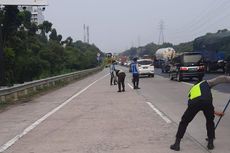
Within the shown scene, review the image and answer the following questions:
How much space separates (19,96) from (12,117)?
8.88m

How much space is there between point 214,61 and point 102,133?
36.6 metres

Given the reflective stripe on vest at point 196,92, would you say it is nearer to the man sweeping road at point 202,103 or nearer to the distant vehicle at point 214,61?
the man sweeping road at point 202,103

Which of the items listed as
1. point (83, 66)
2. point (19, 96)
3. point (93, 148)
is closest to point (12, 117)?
point (93, 148)

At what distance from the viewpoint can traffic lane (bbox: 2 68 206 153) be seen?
955cm

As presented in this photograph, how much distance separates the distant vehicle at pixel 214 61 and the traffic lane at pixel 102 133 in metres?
29.7

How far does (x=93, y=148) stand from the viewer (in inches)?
375

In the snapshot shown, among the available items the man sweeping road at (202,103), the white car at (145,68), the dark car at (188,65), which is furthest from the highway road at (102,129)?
the white car at (145,68)

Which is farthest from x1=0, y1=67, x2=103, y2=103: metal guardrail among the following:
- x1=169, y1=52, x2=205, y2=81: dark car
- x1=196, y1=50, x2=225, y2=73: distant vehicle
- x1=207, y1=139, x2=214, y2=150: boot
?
x1=196, y1=50, x2=225, y2=73: distant vehicle

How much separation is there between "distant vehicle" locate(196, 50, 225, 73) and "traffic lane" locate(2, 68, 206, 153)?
29.7 m

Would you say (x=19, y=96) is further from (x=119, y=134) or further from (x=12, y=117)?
(x=119, y=134)

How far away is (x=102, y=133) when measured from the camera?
11484 millimetres

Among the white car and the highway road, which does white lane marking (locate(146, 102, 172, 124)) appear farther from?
the white car

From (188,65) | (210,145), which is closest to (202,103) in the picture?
(210,145)

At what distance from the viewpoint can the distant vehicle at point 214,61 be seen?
149ft
